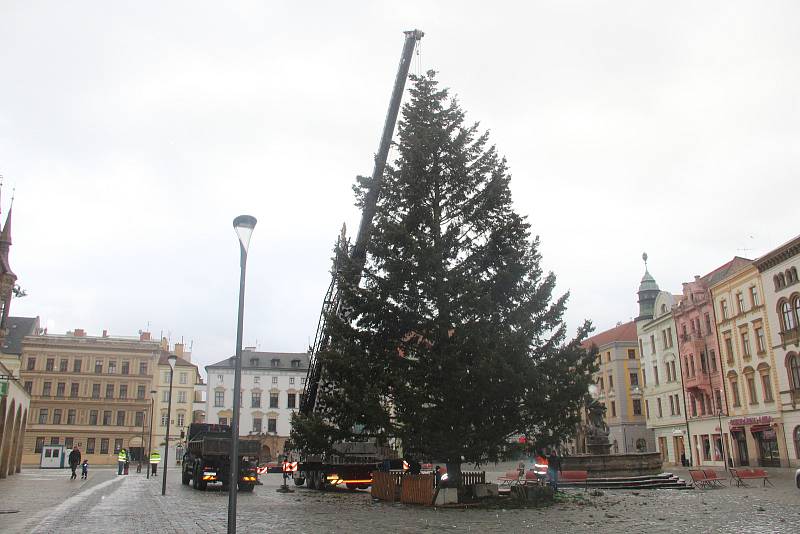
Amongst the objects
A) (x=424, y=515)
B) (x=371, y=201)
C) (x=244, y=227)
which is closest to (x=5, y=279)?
(x=371, y=201)

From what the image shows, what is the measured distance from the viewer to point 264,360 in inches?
3565

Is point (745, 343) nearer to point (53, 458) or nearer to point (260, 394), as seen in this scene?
point (53, 458)

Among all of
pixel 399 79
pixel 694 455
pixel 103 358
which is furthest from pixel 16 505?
pixel 103 358

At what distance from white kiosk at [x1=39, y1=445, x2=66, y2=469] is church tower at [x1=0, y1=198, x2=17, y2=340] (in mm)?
25579

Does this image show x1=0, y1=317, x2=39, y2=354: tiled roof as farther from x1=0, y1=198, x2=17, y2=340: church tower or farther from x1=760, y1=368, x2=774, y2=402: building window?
x1=760, y1=368, x2=774, y2=402: building window

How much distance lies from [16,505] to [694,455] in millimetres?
50671

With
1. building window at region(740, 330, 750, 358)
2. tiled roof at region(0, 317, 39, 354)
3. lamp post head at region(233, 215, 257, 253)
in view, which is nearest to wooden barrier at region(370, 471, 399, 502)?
lamp post head at region(233, 215, 257, 253)

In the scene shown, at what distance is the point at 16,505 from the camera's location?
20.4 metres

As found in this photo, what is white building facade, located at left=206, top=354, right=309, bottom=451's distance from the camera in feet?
281

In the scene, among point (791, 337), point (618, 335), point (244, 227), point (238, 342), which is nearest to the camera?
point (238, 342)

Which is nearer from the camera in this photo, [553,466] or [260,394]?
[553,466]

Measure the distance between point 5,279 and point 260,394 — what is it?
51.5m

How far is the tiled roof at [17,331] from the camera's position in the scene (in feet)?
259

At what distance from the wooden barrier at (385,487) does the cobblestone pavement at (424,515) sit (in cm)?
59
